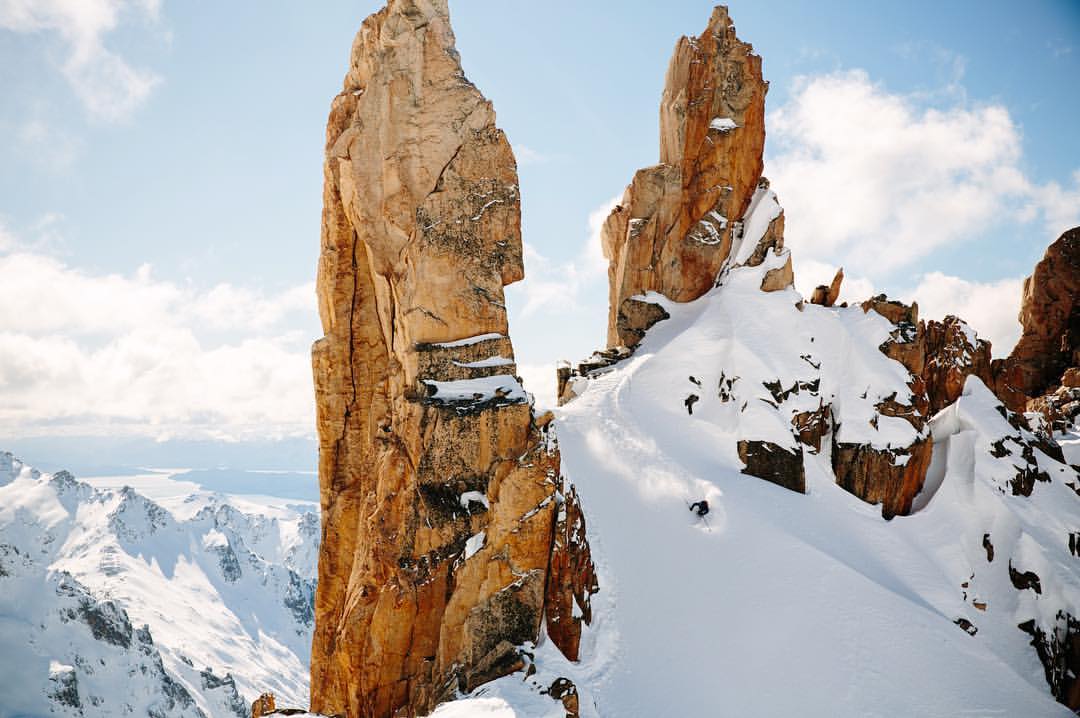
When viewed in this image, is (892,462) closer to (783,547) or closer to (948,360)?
(783,547)

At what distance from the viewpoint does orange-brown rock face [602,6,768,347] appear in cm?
3716

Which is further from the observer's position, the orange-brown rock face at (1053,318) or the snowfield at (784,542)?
the orange-brown rock face at (1053,318)

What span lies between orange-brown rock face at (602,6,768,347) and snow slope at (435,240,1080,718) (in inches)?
89.4

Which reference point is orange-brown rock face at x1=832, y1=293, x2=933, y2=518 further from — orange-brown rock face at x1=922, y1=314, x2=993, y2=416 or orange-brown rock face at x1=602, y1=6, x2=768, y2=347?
orange-brown rock face at x1=602, y1=6, x2=768, y2=347

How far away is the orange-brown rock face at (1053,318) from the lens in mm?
57781

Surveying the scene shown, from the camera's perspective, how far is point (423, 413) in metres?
19.1

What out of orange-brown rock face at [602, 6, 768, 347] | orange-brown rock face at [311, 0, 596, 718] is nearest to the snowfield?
orange-brown rock face at [311, 0, 596, 718]

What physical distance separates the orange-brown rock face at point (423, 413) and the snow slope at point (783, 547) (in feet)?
7.74

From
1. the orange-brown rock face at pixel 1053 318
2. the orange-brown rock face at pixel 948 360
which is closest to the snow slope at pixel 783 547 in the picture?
the orange-brown rock face at pixel 948 360

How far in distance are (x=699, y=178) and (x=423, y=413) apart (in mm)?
26489

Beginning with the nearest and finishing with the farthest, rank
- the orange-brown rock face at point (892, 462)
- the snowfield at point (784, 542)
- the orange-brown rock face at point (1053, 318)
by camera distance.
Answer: the snowfield at point (784, 542) → the orange-brown rock face at point (892, 462) → the orange-brown rock face at point (1053, 318)

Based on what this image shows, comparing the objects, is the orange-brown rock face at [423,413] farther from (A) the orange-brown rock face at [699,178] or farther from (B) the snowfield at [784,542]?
(A) the orange-brown rock face at [699,178]

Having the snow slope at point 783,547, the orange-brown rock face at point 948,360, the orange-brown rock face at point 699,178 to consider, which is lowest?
the snow slope at point 783,547

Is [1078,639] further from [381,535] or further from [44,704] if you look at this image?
[44,704]
